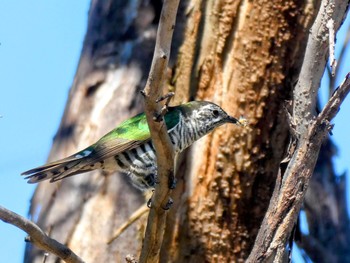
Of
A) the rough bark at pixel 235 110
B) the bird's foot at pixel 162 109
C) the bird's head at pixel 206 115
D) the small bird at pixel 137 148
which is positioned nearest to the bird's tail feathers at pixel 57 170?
the small bird at pixel 137 148

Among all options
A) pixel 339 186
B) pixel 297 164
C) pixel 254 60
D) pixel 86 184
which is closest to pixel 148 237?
pixel 297 164

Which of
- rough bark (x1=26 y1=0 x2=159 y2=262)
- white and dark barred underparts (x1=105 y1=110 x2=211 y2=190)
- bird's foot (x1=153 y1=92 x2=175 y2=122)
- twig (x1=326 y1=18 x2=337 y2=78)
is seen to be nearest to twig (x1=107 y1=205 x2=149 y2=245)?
rough bark (x1=26 y1=0 x2=159 y2=262)

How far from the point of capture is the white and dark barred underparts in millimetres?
5371

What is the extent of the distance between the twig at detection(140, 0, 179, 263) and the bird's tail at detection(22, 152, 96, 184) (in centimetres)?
106

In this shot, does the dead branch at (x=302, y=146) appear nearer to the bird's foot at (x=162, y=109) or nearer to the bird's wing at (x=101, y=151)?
the bird's foot at (x=162, y=109)

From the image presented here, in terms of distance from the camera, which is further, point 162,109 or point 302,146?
point 302,146

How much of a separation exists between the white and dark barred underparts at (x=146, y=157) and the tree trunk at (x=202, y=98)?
2.43 feet

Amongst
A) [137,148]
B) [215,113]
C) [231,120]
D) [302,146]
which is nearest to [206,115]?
[215,113]

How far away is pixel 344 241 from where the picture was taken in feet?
21.4

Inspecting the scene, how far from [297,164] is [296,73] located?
2.79 metres

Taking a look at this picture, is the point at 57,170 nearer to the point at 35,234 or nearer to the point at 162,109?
A: the point at 35,234

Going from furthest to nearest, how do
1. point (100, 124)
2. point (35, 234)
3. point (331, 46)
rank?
point (100, 124)
point (35, 234)
point (331, 46)

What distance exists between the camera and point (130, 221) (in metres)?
6.08

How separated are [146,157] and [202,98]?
1221 mm
